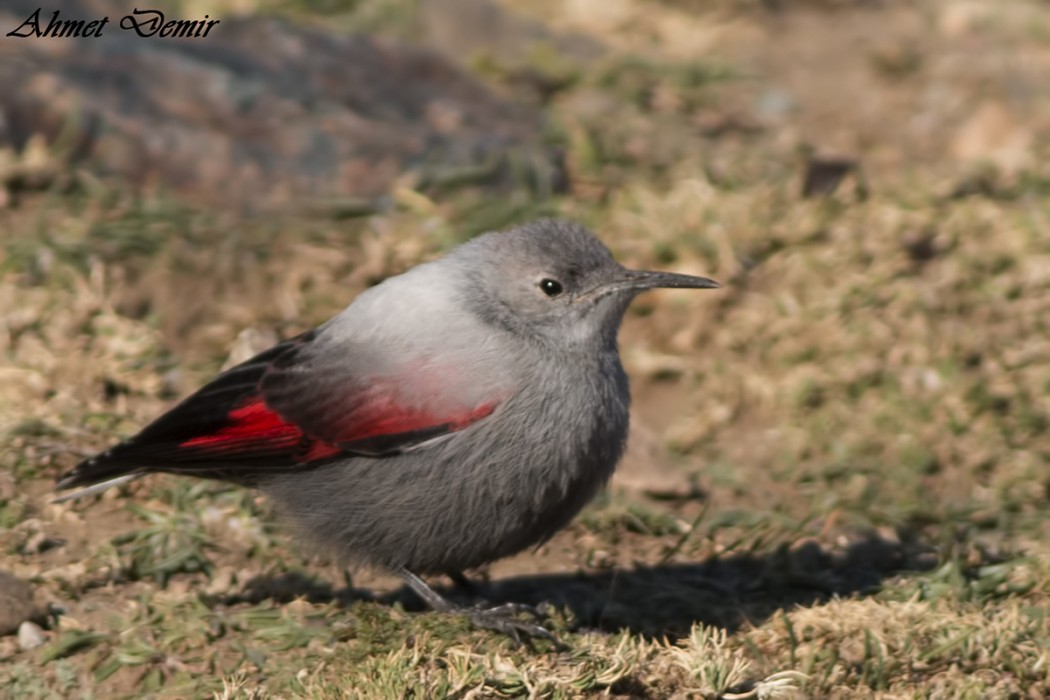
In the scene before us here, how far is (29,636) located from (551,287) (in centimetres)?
207

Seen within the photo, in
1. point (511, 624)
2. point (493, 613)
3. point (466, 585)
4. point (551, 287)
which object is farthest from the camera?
point (466, 585)

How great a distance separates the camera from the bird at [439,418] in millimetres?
4734

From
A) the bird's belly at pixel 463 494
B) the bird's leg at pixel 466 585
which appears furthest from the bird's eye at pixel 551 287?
the bird's leg at pixel 466 585

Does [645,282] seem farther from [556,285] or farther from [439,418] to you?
[439,418]

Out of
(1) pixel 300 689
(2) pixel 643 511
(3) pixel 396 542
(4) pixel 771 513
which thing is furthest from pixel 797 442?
(1) pixel 300 689

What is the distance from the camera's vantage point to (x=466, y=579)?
5.43m

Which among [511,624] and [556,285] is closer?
[511,624]

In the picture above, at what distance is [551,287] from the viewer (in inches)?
202

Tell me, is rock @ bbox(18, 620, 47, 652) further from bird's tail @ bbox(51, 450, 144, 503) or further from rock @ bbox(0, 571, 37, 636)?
bird's tail @ bbox(51, 450, 144, 503)

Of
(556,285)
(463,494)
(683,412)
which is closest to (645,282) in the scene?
(556,285)

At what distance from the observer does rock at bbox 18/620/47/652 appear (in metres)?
4.67

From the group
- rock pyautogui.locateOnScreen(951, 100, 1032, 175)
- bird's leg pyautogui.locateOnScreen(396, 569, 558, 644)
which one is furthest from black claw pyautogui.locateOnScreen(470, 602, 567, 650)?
rock pyautogui.locateOnScreen(951, 100, 1032, 175)

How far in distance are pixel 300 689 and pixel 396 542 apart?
0.72 metres

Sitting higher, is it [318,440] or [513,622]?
[318,440]
